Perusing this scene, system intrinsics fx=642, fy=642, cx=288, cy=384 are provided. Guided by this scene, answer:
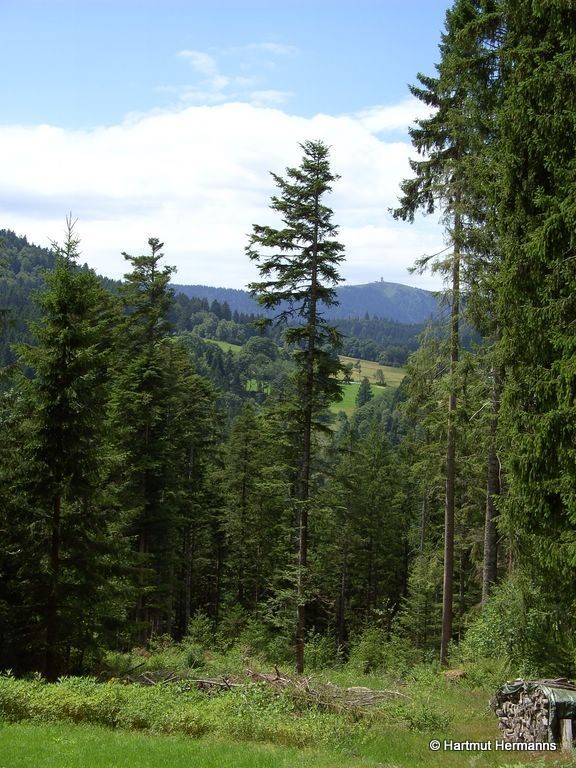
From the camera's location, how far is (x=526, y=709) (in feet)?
36.4

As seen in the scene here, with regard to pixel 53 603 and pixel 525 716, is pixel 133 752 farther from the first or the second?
pixel 53 603

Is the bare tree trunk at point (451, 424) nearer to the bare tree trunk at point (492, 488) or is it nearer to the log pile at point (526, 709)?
the bare tree trunk at point (492, 488)

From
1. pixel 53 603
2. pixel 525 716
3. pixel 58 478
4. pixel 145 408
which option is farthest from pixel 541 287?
pixel 145 408

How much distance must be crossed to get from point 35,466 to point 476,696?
12263 millimetres

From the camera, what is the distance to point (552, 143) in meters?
10.5

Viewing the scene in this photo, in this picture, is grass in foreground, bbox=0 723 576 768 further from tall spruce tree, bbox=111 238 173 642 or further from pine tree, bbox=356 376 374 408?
pine tree, bbox=356 376 374 408

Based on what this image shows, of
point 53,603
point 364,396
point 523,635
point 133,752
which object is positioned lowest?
point 133,752

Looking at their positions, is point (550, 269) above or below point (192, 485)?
above

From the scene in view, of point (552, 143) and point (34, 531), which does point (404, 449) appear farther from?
point (552, 143)

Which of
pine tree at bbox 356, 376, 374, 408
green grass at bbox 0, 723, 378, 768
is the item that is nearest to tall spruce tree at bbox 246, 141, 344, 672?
green grass at bbox 0, 723, 378, 768

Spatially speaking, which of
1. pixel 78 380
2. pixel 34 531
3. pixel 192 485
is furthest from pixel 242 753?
pixel 192 485

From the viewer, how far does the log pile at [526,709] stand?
10.6 m

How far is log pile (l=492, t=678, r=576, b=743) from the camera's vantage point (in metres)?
10.6

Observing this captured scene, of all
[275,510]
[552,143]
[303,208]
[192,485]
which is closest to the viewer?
[552,143]
